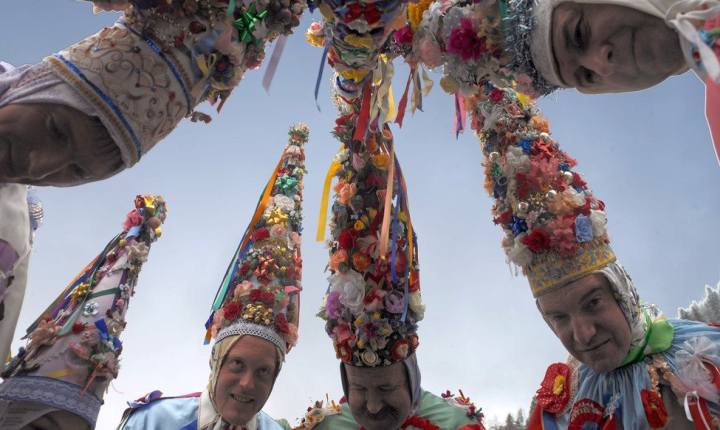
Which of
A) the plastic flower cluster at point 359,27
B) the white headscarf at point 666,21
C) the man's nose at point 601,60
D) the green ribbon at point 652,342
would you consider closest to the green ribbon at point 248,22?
the plastic flower cluster at point 359,27

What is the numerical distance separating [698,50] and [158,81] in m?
1.56

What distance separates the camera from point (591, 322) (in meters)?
2.84

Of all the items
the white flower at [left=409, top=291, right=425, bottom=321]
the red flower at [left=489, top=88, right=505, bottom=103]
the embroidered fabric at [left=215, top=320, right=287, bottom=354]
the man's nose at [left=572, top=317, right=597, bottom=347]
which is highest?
the red flower at [left=489, top=88, right=505, bottom=103]

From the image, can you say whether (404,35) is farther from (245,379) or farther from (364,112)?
(245,379)

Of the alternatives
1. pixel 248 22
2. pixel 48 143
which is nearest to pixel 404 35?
pixel 248 22

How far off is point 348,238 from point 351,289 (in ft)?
0.94

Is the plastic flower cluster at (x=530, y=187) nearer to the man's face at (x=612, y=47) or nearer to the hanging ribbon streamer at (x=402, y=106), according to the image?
the hanging ribbon streamer at (x=402, y=106)

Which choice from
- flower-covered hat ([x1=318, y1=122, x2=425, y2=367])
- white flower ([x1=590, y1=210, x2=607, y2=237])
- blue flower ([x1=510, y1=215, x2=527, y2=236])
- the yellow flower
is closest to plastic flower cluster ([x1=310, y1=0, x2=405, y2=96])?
flower-covered hat ([x1=318, y1=122, x2=425, y2=367])

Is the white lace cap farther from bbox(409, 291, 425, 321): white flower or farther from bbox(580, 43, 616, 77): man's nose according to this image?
bbox(580, 43, 616, 77): man's nose

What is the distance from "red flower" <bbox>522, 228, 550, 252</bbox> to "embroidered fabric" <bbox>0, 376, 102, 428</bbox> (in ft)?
8.40

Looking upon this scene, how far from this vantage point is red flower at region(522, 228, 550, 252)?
3004mm

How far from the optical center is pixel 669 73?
178 cm

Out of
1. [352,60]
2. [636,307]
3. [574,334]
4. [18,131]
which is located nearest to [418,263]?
[574,334]

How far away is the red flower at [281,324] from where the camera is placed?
3.58 m
